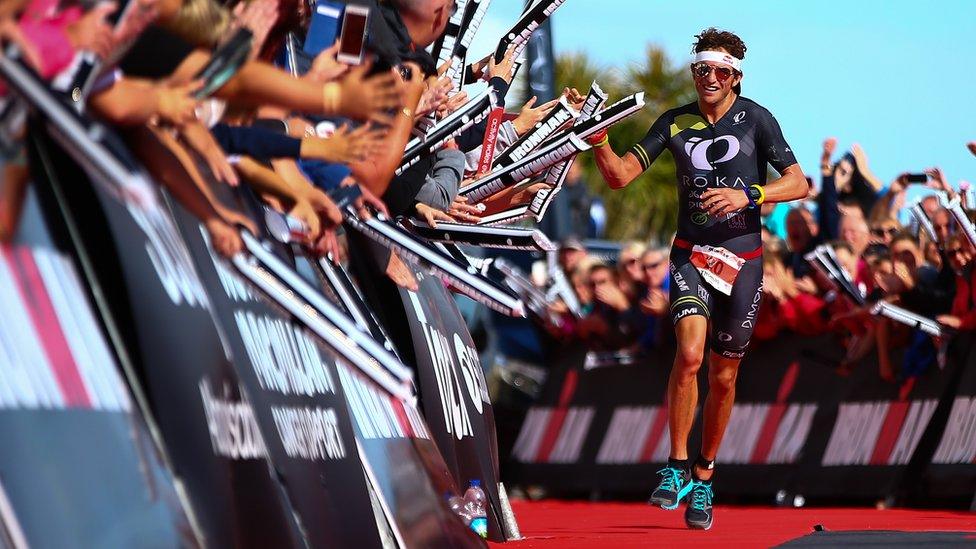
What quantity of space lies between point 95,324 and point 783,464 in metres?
9.80

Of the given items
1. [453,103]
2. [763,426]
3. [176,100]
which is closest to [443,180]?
[453,103]

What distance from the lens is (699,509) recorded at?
8.62m

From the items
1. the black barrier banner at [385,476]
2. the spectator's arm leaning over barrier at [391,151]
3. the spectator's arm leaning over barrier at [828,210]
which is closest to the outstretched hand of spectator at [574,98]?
the spectator's arm leaning over barrier at [391,151]

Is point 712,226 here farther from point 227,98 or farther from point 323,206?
point 227,98

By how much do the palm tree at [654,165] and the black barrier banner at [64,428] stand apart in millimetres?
36493

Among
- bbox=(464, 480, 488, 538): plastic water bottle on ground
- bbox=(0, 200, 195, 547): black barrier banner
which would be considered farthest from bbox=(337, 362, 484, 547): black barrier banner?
bbox=(0, 200, 195, 547): black barrier banner

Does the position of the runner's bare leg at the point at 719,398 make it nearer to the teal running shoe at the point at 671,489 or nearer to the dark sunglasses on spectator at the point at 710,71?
the teal running shoe at the point at 671,489

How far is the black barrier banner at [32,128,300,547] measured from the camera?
4.03 m

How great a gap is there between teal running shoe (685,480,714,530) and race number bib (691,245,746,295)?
3.62 ft

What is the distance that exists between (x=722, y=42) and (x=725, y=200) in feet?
3.26

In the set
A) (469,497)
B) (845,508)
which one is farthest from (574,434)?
(469,497)

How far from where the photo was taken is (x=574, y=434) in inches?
591

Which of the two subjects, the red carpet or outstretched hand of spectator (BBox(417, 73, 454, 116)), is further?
the red carpet

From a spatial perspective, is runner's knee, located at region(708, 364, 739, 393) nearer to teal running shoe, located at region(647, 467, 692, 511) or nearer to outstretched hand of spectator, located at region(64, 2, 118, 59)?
teal running shoe, located at region(647, 467, 692, 511)
